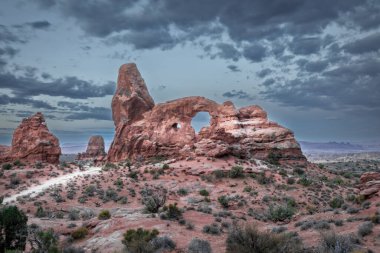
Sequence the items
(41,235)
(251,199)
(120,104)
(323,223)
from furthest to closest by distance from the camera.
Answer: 1. (120,104)
2. (251,199)
3. (323,223)
4. (41,235)

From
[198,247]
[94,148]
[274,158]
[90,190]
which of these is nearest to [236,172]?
[274,158]

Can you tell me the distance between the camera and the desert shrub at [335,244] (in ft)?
31.6

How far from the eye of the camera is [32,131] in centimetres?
3966

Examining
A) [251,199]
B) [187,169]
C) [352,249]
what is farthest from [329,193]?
[352,249]

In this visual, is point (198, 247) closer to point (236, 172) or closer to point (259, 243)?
point (259, 243)

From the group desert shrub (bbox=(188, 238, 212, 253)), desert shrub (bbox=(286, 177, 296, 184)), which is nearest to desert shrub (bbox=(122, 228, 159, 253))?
desert shrub (bbox=(188, 238, 212, 253))

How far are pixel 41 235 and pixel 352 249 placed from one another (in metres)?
10.2

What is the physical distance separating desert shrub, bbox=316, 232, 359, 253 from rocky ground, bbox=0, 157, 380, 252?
1.15ft

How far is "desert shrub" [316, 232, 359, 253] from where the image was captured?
9.62m

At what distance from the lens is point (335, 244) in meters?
9.93

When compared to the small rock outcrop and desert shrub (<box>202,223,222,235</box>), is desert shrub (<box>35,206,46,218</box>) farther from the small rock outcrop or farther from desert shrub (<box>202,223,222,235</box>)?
the small rock outcrop

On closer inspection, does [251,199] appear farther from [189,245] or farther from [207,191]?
[189,245]

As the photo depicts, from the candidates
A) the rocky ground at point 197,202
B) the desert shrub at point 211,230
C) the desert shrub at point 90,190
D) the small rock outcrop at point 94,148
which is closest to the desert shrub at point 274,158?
the rocky ground at point 197,202

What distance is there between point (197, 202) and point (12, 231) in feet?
47.8
